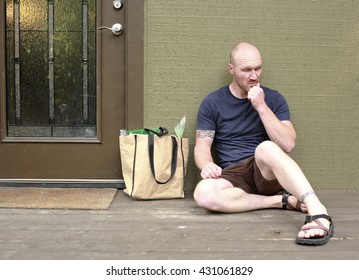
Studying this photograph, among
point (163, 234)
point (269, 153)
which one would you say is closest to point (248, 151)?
point (269, 153)

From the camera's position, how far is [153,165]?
2.69 meters

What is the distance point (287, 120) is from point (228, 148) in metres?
0.35

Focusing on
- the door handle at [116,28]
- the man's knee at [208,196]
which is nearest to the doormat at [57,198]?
the man's knee at [208,196]

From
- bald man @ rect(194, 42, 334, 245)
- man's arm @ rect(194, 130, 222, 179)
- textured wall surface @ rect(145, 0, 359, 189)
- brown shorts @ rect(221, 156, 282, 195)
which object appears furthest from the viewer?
textured wall surface @ rect(145, 0, 359, 189)

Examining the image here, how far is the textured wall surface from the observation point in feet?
9.57

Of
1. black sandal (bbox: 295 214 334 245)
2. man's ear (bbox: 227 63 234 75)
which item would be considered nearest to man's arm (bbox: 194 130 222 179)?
man's ear (bbox: 227 63 234 75)

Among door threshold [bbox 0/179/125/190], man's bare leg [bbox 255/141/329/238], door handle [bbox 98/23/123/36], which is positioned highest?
door handle [bbox 98/23/123/36]

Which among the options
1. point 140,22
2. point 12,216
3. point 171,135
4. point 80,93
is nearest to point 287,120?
point 171,135

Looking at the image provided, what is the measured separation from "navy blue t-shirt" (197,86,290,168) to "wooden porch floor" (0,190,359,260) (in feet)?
1.20

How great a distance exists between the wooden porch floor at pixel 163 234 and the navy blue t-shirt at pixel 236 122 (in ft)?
1.20

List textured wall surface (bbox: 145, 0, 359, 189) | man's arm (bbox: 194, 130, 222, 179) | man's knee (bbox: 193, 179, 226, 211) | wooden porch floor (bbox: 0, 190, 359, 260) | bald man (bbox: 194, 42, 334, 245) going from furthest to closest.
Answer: textured wall surface (bbox: 145, 0, 359, 189)
man's arm (bbox: 194, 130, 222, 179)
man's knee (bbox: 193, 179, 226, 211)
bald man (bbox: 194, 42, 334, 245)
wooden porch floor (bbox: 0, 190, 359, 260)

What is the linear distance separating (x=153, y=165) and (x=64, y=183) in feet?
2.15

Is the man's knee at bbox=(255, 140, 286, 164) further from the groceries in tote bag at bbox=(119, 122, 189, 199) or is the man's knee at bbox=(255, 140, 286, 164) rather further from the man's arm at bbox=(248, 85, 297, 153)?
the groceries in tote bag at bbox=(119, 122, 189, 199)

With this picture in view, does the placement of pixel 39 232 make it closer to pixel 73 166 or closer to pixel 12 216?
pixel 12 216
